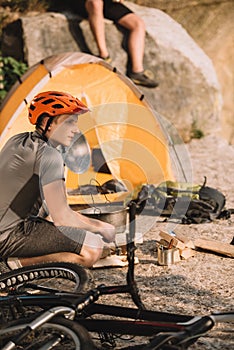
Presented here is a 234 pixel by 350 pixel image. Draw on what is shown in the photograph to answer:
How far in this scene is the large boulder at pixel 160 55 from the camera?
10422mm

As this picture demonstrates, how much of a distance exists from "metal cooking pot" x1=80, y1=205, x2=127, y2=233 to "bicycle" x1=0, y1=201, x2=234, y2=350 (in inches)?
72.5

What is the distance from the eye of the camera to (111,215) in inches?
240

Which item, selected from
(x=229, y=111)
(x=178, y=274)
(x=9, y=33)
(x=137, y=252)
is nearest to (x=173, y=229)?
(x=137, y=252)

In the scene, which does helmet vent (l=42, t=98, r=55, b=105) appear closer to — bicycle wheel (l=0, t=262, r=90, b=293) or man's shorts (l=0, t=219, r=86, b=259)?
man's shorts (l=0, t=219, r=86, b=259)

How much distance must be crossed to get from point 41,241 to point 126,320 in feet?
5.19

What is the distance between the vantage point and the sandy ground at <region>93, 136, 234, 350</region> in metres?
4.82

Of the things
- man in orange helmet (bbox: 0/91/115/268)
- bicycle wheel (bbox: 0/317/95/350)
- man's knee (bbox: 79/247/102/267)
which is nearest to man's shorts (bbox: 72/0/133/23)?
man in orange helmet (bbox: 0/91/115/268)

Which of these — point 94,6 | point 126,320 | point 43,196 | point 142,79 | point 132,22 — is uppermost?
point 126,320

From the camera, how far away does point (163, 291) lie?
522cm

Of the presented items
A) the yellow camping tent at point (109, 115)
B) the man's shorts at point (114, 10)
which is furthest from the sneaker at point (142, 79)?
the yellow camping tent at point (109, 115)

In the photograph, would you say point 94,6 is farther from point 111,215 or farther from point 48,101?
point 48,101

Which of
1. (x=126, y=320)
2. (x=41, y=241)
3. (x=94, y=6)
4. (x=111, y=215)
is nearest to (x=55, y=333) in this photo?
(x=126, y=320)

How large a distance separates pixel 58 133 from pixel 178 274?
136 cm

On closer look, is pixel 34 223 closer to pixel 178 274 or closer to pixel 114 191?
pixel 178 274
